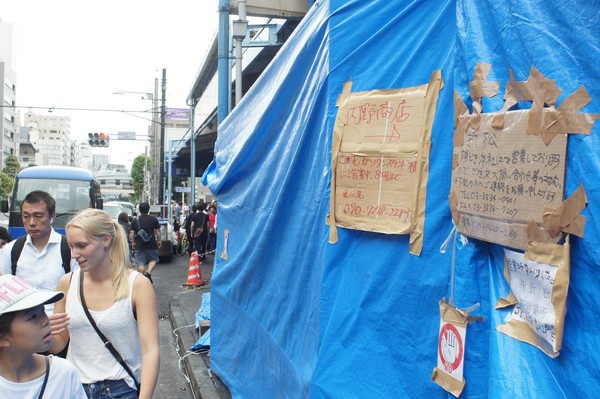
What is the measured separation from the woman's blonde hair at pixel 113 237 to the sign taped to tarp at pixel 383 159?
116cm

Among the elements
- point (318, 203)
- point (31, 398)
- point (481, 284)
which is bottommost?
point (31, 398)

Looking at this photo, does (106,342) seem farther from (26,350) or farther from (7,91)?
(7,91)

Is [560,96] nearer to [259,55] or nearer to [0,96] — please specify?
[259,55]

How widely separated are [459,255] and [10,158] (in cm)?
8450

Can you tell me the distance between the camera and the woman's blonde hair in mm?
3023

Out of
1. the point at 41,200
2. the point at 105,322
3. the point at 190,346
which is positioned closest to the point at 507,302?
the point at 105,322

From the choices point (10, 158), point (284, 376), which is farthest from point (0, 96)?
point (284, 376)

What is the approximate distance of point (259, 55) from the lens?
12961mm

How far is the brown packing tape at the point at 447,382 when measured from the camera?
7.10 ft

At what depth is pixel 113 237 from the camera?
3.20 m

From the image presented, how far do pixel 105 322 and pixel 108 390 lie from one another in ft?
1.18

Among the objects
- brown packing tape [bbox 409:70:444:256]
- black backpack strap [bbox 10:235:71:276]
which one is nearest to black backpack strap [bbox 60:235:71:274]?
black backpack strap [bbox 10:235:71:276]

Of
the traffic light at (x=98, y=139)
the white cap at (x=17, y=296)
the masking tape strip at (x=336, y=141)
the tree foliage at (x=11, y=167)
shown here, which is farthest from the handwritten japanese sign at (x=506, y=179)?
the tree foliage at (x=11, y=167)

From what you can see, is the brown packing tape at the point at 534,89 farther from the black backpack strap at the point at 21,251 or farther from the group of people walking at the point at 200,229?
the group of people walking at the point at 200,229
